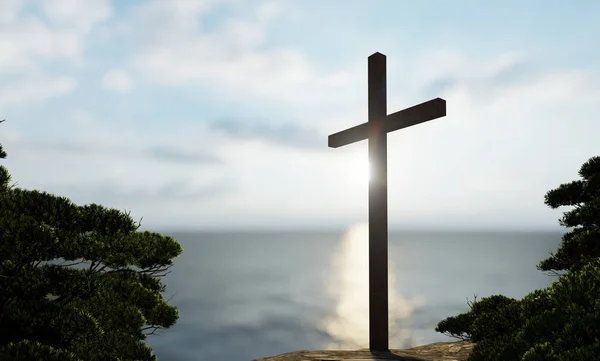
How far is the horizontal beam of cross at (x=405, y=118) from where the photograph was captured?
24.2 ft

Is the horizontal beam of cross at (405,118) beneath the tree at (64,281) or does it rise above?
above

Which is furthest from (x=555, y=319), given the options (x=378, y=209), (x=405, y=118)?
(x=405, y=118)

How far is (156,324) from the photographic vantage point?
7.98 m

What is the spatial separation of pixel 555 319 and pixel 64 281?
5.61 m

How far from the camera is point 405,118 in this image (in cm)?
775

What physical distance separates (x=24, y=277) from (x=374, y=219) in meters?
5.06

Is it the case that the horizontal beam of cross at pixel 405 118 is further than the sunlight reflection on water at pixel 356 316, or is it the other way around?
the sunlight reflection on water at pixel 356 316

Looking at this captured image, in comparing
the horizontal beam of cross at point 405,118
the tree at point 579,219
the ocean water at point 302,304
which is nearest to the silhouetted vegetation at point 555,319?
the tree at point 579,219

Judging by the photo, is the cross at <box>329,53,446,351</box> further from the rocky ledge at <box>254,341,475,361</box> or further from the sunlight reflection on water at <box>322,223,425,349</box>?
the sunlight reflection on water at <box>322,223,425,349</box>

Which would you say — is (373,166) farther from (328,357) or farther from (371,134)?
(328,357)

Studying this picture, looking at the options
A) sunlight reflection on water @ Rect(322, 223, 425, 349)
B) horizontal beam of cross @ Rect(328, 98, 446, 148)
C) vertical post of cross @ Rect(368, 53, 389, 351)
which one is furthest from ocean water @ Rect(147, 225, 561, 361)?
horizontal beam of cross @ Rect(328, 98, 446, 148)

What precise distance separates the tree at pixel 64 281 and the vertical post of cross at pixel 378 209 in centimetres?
344

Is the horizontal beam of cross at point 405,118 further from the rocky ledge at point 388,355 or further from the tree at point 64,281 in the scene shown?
the tree at point 64,281

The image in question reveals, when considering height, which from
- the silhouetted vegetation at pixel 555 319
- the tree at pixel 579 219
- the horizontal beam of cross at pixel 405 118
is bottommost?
the silhouetted vegetation at pixel 555 319
